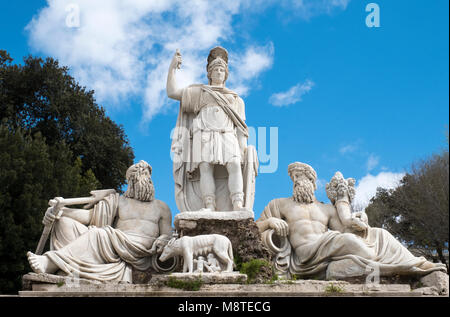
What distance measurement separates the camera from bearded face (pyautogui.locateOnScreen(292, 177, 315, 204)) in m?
9.27

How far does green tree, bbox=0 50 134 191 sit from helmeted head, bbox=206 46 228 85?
10.2 meters

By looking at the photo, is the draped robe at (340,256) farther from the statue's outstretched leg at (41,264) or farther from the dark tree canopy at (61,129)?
the dark tree canopy at (61,129)

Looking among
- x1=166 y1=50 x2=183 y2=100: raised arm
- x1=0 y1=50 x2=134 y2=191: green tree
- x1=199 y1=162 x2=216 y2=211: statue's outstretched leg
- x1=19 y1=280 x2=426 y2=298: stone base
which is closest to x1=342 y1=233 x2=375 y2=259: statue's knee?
x1=19 y1=280 x2=426 y2=298: stone base

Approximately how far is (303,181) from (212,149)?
64.8 inches

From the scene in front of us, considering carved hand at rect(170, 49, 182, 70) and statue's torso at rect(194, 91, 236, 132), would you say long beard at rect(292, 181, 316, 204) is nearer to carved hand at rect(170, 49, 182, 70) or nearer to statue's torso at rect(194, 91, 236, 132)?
statue's torso at rect(194, 91, 236, 132)

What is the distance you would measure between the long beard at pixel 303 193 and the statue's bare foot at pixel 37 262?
4.09 metres

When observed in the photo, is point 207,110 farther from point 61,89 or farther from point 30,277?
point 61,89

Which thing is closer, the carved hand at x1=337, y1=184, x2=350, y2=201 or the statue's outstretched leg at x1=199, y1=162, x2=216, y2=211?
the statue's outstretched leg at x1=199, y1=162, x2=216, y2=211

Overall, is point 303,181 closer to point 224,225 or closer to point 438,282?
point 224,225

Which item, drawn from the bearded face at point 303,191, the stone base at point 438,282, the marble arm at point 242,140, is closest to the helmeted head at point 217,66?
the marble arm at point 242,140

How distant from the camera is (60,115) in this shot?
19.4m

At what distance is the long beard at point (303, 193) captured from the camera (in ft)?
30.4
